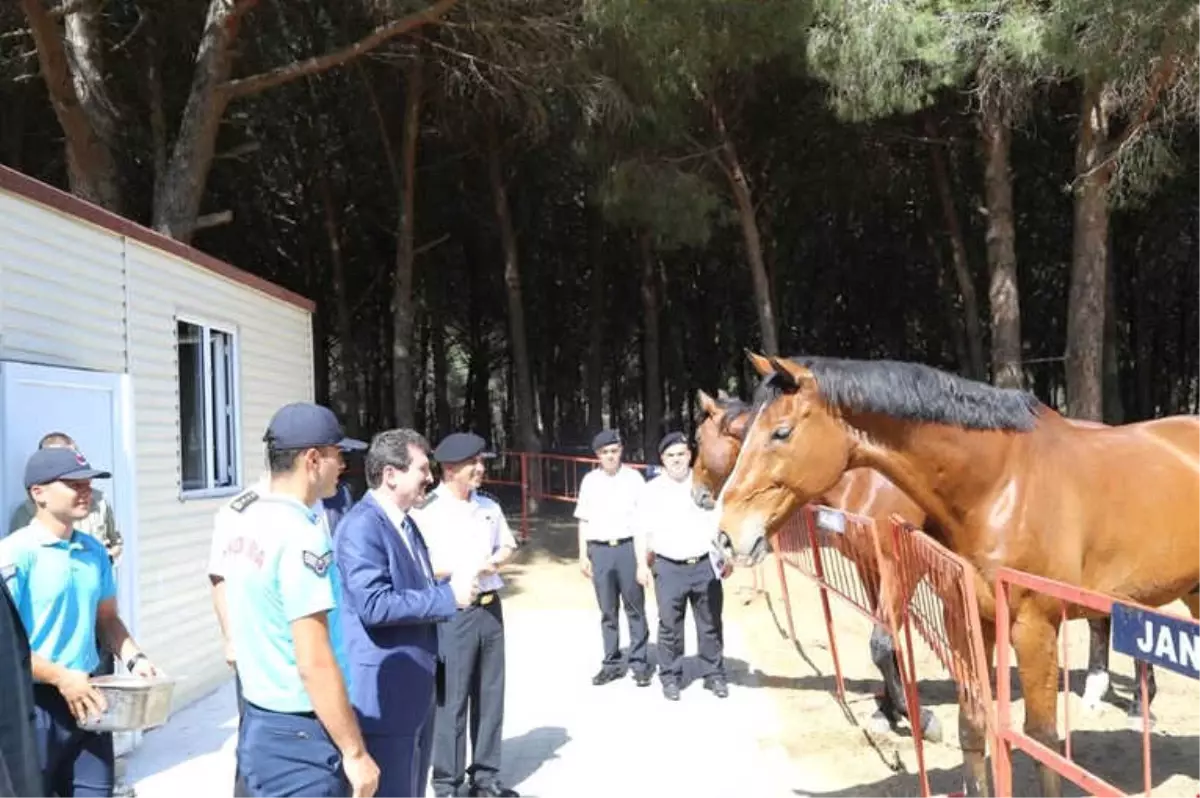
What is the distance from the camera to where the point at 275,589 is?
272 cm

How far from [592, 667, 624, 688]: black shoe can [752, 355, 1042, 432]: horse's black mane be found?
13.1 feet

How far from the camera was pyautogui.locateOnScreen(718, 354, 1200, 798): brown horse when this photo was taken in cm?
389

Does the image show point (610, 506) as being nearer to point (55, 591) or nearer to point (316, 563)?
point (55, 591)

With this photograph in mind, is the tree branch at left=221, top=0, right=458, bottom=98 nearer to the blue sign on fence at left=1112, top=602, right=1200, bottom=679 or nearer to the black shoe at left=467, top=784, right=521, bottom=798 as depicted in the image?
the black shoe at left=467, top=784, right=521, bottom=798

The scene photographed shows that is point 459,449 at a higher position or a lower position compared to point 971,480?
higher

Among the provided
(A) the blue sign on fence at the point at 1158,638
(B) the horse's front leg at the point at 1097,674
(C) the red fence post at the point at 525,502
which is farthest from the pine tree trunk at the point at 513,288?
(A) the blue sign on fence at the point at 1158,638

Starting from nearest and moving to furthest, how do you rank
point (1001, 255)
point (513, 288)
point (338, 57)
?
point (338, 57)
point (1001, 255)
point (513, 288)

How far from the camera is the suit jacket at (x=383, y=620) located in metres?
3.31

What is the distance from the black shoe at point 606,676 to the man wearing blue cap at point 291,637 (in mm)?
4786

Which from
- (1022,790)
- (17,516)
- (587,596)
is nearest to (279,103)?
(587,596)

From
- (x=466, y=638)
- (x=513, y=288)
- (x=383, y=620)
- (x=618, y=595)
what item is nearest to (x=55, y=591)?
(x=383, y=620)

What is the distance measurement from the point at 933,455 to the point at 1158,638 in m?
1.68

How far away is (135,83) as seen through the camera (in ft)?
52.3

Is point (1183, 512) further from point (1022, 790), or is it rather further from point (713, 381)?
point (713, 381)
